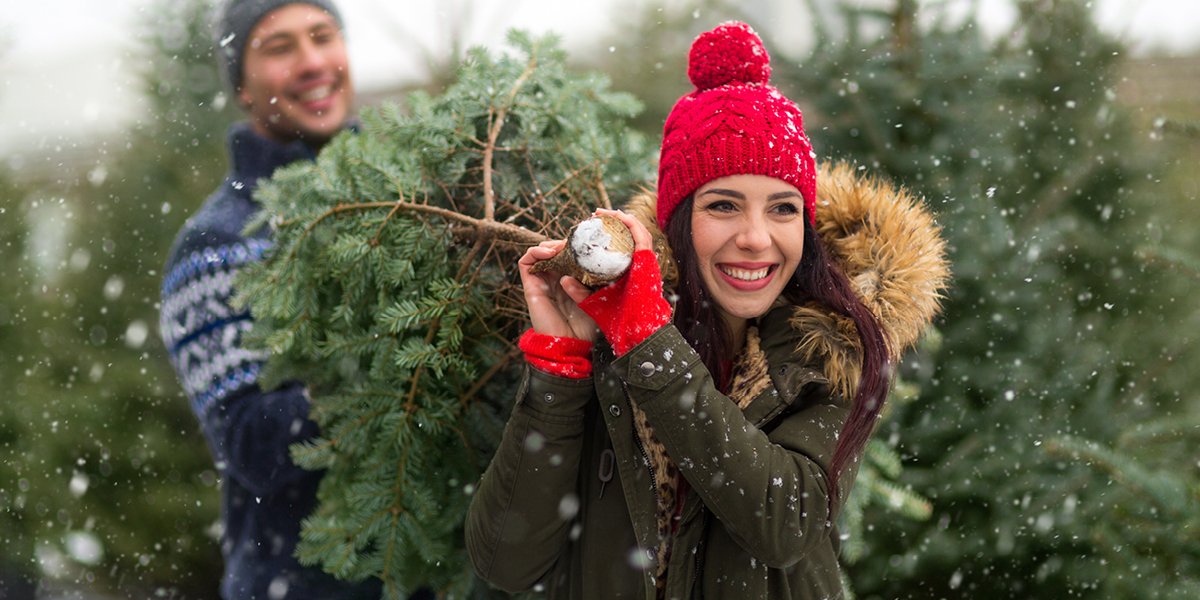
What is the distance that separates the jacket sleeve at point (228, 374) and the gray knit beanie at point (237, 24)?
83cm

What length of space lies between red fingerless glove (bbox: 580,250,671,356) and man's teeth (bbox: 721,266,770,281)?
24cm

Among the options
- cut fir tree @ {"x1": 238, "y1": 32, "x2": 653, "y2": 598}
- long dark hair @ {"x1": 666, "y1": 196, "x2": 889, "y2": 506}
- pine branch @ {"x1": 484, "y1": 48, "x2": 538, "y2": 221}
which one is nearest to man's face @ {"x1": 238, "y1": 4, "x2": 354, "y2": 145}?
cut fir tree @ {"x1": 238, "y1": 32, "x2": 653, "y2": 598}

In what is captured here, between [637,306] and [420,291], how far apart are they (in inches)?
23.9

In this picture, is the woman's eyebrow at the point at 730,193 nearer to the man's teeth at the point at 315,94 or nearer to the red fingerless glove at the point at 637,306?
the red fingerless glove at the point at 637,306

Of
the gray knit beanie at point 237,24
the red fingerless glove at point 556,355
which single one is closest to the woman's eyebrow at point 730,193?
the red fingerless glove at point 556,355

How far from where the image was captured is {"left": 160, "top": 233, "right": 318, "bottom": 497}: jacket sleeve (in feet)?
9.10

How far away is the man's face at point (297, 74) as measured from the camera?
3488 mm

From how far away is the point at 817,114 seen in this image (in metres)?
3.68

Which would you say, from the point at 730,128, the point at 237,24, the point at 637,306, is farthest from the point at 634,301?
the point at 237,24

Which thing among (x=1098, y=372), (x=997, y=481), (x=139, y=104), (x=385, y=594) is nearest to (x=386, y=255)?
(x=385, y=594)

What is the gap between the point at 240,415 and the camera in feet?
9.34

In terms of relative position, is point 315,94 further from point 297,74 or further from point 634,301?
point 634,301

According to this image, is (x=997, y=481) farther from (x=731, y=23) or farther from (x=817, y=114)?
(x=731, y=23)

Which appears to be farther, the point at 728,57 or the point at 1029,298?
the point at 1029,298
